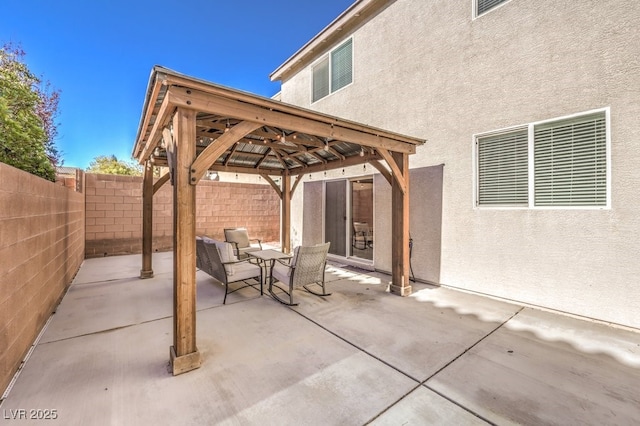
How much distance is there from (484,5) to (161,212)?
9653 millimetres

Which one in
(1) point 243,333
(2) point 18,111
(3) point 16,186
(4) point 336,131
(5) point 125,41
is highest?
(5) point 125,41

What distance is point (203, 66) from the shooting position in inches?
573

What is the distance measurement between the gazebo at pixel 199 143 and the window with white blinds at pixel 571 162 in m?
1.81

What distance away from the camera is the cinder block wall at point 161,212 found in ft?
25.8

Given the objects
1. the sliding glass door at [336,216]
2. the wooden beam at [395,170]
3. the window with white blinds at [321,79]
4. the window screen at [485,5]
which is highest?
the window with white blinds at [321,79]

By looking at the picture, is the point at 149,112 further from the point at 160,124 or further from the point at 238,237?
the point at 238,237

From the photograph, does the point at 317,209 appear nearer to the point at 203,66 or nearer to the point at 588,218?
the point at 588,218

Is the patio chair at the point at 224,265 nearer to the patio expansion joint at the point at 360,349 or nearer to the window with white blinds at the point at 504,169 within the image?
the patio expansion joint at the point at 360,349

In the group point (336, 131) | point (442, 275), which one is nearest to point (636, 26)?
point (336, 131)

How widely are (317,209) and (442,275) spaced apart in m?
4.20

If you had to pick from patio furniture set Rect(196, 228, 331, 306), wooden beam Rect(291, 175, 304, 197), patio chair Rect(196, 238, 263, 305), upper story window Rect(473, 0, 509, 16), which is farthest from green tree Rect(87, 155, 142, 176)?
upper story window Rect(473, 0, 509, 16)

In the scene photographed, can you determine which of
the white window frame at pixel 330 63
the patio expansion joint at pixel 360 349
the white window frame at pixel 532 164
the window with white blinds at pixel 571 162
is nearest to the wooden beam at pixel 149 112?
the patio expansion joint at pixel 360 349

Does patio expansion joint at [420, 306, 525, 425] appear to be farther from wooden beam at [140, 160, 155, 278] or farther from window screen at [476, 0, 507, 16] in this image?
wooden beam at [140, 160, 155, 278]

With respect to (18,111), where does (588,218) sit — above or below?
below
